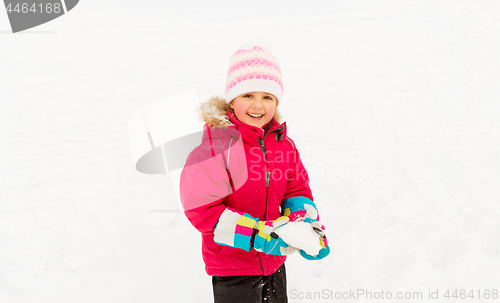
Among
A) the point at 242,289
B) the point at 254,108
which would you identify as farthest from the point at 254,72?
the point at 242,289

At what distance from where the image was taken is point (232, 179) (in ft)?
5.67

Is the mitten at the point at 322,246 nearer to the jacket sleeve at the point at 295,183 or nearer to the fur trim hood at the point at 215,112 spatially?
the jacket sleeve at the point at 295,183

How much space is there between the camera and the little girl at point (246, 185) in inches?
62.6

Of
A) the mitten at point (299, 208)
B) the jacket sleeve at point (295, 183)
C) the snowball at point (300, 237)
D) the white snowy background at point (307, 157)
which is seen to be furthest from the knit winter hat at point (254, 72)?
the white snowy background at point (307, 157)

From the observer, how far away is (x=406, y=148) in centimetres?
486


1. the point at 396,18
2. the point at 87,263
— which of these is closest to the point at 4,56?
the point at 87,263

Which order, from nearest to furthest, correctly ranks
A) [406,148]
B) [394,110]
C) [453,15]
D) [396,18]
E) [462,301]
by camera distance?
[462,301] < [406,148] < [394,110] < [453,15] < [396,18]

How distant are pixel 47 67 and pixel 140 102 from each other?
2859mm

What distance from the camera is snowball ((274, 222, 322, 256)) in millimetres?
1509

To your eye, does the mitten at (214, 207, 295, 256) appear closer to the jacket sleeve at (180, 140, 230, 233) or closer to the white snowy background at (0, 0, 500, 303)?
the jacket sleeve at (180, 140, 230, 233)

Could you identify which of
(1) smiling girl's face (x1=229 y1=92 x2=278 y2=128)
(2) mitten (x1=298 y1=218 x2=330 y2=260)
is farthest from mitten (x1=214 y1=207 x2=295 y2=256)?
(1) smiling girl's face (x1=229 y1=92 x2=278 y2=128)

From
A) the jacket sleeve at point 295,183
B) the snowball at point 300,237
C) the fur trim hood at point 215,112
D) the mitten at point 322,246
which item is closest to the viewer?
the snowball at point 300,237

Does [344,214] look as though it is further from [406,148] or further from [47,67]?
[47,67]

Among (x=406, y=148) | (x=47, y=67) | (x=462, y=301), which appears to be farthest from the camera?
(x=47, y=67)
